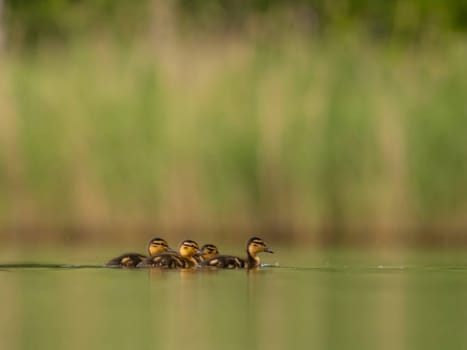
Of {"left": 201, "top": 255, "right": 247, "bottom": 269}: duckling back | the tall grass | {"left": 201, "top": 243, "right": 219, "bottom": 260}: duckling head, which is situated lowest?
{"left": 201, "top": 255, "right": 247, "bottom": 269}: duckling back

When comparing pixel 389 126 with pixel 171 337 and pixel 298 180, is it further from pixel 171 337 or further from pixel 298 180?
pixel 171 337

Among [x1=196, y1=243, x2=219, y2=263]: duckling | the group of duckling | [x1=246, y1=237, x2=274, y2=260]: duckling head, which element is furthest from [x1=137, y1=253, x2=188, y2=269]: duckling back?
[x1=246, y1=237, x2=274, y2=260]: duckling head

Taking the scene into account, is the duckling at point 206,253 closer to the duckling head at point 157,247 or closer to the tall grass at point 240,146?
the duckling head at point 157,247

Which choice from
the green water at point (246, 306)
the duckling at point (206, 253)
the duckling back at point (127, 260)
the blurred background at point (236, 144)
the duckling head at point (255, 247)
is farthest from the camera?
the blurred background at point (236, 144)

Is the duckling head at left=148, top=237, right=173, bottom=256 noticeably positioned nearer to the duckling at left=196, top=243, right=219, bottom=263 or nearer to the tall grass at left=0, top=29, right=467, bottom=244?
the duckling at left=196, top=243, right=219, bottom=263

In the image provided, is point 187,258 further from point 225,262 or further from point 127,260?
point 127,260

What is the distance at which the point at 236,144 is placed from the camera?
48.0 feet

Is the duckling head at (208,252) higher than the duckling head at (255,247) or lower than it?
lower

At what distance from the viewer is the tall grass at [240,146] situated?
14234mm

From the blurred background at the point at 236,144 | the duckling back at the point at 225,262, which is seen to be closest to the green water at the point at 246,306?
the duckling back at the point at 225,262

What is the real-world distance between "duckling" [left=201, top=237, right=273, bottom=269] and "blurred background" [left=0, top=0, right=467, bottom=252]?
206 centimetres

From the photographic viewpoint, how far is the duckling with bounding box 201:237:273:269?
11.3 m

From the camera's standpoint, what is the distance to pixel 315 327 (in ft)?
27.2

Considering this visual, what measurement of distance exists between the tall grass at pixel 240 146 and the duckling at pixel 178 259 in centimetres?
256
